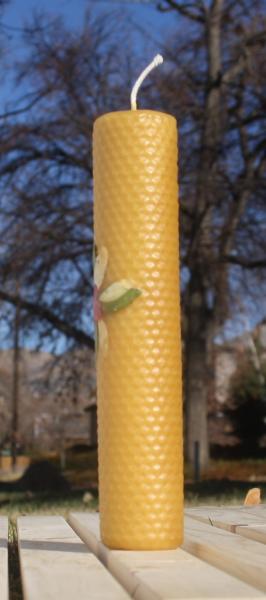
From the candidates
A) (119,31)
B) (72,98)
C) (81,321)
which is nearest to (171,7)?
(119,31)

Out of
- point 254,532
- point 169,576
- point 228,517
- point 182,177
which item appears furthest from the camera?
point 182,177

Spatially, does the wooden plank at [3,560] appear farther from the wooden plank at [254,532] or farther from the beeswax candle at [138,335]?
the wooden plank at [254,532]

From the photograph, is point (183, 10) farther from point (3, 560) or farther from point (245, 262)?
point (3, 560)

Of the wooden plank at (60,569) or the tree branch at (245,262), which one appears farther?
the tree branch at (245,262)

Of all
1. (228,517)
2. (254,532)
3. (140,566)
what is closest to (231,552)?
(140,566)

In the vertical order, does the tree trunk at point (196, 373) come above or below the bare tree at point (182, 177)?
below

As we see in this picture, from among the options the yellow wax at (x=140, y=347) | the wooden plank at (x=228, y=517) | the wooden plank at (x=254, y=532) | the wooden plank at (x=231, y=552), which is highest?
the yellow wax at (x=140, y=347)

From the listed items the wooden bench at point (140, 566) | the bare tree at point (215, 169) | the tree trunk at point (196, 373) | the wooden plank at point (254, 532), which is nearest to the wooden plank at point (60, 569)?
the wooden bench at point (140, 566)
